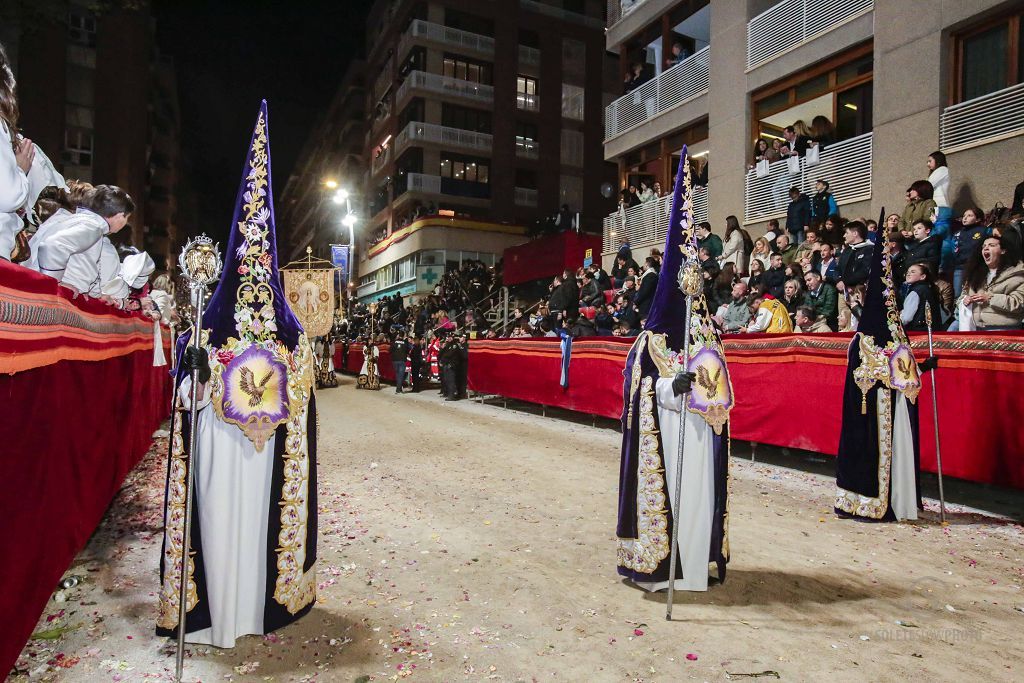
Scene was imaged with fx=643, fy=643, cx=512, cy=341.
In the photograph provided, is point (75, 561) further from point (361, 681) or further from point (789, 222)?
point (789, 222)

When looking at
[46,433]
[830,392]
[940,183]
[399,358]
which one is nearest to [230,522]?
[46,433]

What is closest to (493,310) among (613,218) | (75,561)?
(613,218)

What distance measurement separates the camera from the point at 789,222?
1298 centimetres

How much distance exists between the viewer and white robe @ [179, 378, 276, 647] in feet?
10.4

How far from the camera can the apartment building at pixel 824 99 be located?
11.5m

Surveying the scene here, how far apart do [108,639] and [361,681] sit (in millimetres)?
1415

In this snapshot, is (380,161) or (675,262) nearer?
(675,262)

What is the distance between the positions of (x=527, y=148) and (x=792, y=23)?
1079 inches

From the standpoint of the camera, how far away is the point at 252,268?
322 centimetres

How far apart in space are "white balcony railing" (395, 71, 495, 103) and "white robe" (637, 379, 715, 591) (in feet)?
130

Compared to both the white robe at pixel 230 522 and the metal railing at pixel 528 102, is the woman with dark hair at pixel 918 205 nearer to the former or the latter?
the white robe at pixel 230 522

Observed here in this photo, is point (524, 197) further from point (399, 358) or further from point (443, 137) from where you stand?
point (399, 358)

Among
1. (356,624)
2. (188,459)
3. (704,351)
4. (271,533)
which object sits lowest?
(356,624)

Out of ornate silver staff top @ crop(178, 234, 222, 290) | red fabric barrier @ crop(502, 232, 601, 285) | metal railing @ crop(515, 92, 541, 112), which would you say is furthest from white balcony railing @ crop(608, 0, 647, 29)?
ornate silver staff top @ crop(178, 234, 222, 290)
